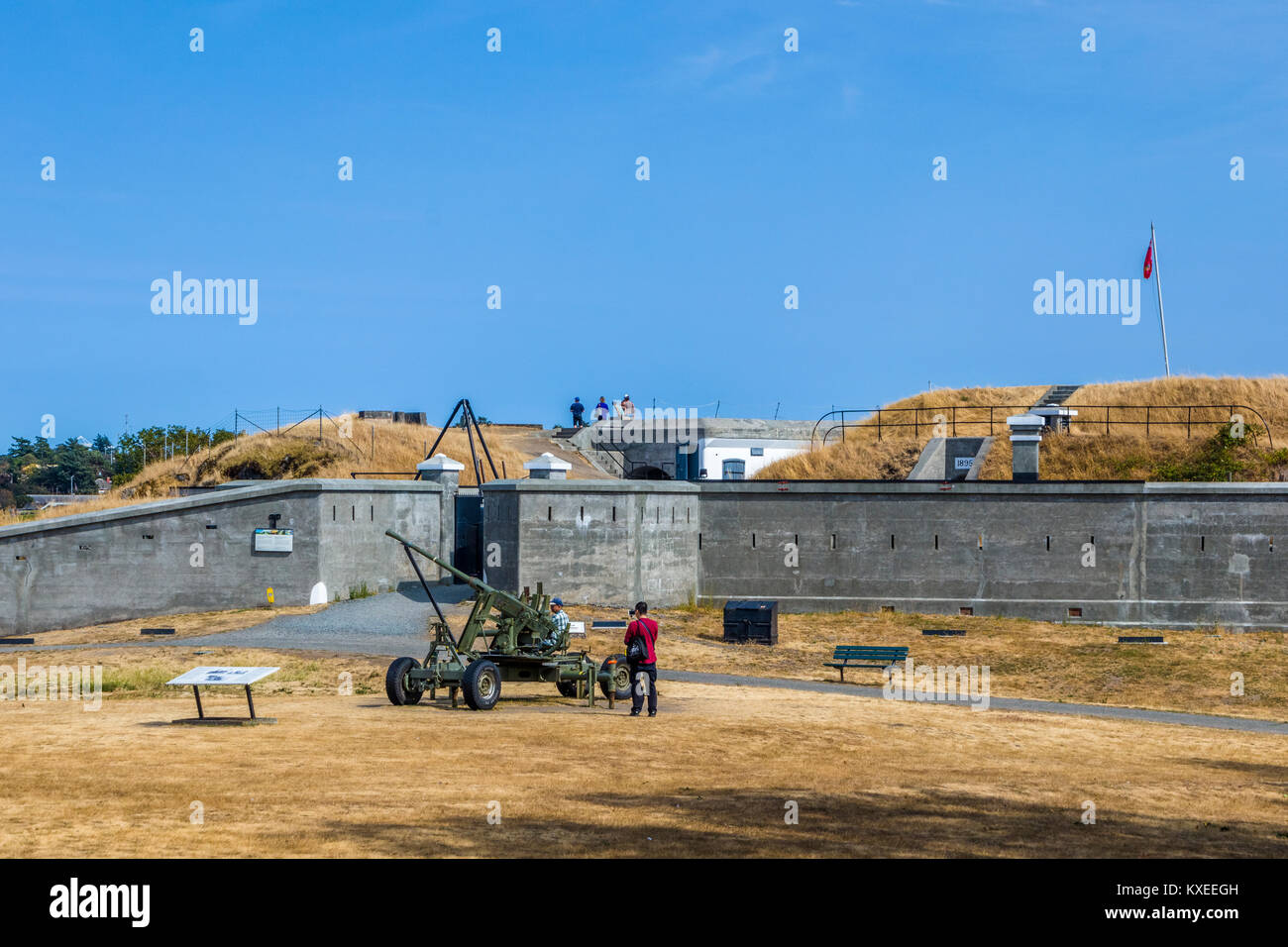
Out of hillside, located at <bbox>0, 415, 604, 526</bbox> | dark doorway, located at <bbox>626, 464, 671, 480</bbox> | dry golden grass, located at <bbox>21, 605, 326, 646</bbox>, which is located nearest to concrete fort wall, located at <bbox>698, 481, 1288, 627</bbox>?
dry golden grass, located at <bbox>21, 605, 326, 646</bbox>

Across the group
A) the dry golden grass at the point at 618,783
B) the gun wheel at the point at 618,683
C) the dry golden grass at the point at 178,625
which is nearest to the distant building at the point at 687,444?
the dry golden grass at the point at 178,625

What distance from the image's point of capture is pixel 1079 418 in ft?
164

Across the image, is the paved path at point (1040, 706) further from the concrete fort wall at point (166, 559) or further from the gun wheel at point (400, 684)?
the concrete fort wall at point (166, 559)

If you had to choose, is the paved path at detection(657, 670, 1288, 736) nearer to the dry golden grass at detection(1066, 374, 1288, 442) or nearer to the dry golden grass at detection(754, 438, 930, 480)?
the dry golden grass at detection(754, 438, 930, 480)

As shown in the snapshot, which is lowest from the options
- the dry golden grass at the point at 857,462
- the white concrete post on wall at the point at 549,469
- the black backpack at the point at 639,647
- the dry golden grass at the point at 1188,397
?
the black backpack at the point at 639,647

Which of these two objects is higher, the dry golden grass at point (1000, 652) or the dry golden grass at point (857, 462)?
the dry golden grass at point (857, 462)

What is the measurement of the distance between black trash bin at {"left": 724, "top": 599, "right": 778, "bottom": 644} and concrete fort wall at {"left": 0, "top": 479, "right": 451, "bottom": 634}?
1143 centimetres

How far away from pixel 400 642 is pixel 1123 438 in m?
28.1

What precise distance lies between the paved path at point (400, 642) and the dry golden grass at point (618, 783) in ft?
6.78

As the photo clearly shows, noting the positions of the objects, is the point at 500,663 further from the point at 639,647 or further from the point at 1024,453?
the point at 1024,453

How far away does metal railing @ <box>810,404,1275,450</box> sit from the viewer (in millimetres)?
47406

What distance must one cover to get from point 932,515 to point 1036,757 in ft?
68.4

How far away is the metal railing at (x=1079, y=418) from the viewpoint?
156 ft
